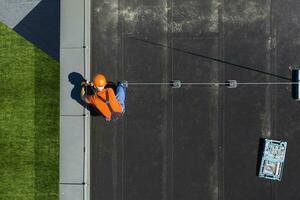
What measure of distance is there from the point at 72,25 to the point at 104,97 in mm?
2027

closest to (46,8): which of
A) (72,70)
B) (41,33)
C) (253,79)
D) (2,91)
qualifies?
(41,33)

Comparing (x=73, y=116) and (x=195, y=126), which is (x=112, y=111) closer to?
(x=73, y=116)

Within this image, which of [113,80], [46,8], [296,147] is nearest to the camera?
[296,147]

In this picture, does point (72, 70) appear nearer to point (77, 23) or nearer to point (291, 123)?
point (77, 23)

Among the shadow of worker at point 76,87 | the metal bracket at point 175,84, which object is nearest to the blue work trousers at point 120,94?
the shadow of worker at point 76,87

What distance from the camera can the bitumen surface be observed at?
10.0m

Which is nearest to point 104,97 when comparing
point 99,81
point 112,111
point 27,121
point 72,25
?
point 99,81

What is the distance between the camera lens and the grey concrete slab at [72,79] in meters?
10.1

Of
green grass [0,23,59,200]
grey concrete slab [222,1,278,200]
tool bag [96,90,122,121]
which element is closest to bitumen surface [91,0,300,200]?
grey concrete slab [222,1,278,200]

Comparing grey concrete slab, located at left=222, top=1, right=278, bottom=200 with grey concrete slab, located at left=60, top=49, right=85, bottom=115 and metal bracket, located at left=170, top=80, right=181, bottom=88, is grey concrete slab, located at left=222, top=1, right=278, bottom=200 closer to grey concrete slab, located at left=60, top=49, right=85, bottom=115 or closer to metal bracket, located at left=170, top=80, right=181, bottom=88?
metal bracket, located at left=170, top=80, right=181, bottom=88

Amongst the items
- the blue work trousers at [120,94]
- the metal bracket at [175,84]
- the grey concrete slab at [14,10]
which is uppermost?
the grey concrete slab at [14,10]

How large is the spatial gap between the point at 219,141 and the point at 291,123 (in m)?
1.75

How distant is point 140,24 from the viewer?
10.4 meters

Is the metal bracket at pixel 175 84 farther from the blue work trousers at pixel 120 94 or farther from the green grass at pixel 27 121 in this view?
the green grass at pixel 27 121
